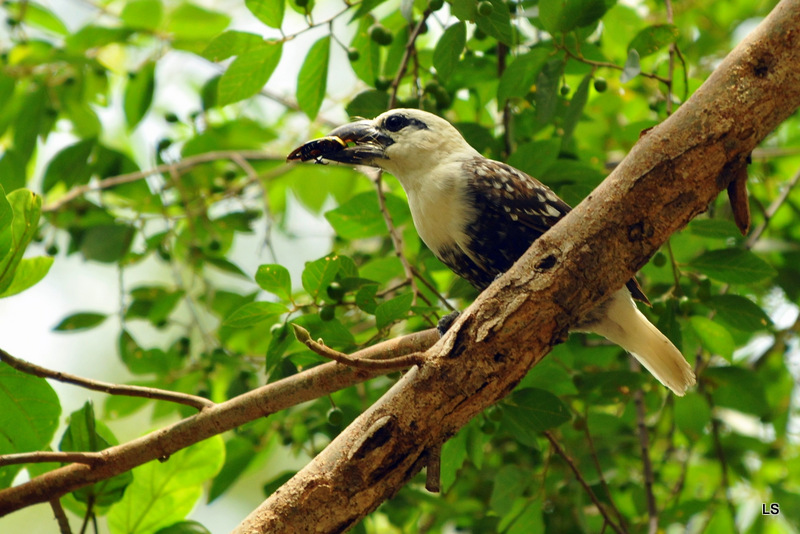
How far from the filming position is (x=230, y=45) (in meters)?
2.76

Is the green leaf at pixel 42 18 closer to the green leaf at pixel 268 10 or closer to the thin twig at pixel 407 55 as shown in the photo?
the green leaf at pixel 268 10

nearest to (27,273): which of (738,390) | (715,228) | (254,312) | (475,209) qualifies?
(254,312)

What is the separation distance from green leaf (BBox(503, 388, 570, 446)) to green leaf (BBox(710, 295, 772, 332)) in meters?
0.81

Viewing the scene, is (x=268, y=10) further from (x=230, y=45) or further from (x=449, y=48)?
(x=449, y=48)

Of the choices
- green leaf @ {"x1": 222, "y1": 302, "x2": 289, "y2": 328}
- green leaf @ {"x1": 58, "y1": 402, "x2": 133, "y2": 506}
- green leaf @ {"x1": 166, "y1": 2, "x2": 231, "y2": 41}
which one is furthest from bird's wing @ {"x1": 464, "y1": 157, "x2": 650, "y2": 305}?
green leaf @ {"x1": 166, "y1": 2, "x2": 231, "y2": 41}

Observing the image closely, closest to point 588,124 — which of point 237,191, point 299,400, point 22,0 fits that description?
point 237,191

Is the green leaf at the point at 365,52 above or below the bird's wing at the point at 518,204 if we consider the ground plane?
above

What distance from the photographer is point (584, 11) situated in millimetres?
2492

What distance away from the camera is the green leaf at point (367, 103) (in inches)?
120

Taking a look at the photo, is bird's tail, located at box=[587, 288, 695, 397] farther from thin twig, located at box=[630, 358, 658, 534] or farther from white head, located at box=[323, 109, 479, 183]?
white head, located at box=[323, 109, 479, 183]

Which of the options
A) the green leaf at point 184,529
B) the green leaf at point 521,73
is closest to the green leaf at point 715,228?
the green leaf at point 521,73

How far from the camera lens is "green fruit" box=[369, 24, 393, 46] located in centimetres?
296

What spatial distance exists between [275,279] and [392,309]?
40cm

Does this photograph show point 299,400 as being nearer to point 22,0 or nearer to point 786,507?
point 786,507
